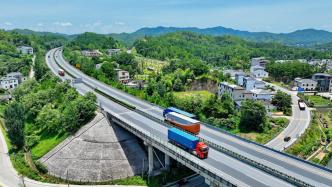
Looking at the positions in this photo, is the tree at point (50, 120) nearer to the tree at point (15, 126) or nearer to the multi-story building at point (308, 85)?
the tree at point (15, 126)

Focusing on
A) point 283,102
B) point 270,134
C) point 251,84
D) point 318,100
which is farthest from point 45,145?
point 318,100

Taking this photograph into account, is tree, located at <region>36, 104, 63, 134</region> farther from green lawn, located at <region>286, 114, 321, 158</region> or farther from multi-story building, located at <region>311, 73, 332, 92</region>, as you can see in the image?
multi-story building, located at <region>311, 73, 332, 92</region>

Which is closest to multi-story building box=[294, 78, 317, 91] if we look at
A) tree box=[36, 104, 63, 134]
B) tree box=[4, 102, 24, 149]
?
tree box=[36, 104, 63, 134]

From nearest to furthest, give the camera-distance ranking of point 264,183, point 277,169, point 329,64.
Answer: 1. point 264,183
2. point 277,169
3. point 329,64

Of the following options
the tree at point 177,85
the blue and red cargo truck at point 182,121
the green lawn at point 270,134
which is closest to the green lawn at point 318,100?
the green lawn at point 270,134

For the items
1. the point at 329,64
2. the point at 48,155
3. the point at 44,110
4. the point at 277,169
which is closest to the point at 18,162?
the point at 48,155

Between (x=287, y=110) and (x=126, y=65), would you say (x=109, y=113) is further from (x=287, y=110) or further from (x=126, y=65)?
(x=126, y=65)

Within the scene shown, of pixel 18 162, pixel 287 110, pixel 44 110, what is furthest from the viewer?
pixel 287 110
